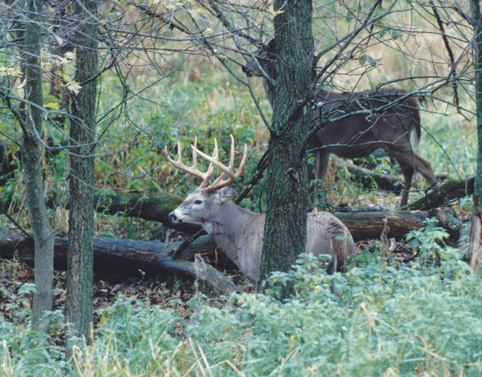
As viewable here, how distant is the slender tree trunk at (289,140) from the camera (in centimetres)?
534

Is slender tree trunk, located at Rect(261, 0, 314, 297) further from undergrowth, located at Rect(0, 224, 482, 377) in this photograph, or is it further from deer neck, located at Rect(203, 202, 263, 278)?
deer neck, located at Rect(203, 202, 263, 278)

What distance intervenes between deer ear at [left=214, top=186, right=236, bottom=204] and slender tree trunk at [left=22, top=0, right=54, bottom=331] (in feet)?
8.98

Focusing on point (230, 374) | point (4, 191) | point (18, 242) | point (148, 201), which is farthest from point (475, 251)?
point (4, 191)

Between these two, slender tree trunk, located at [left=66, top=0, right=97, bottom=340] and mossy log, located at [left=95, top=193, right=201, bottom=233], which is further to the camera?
mossy log, located at [left=95, top=193, right=201, bottom=233]

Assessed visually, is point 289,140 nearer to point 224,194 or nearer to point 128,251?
point 224,194

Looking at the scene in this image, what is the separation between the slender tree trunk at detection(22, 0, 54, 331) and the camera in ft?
16.6

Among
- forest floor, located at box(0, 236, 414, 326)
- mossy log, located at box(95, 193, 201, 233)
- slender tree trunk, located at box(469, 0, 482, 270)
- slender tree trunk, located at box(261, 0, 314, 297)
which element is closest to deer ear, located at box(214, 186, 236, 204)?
mossy log, located at box(95, 193, 201, 233)

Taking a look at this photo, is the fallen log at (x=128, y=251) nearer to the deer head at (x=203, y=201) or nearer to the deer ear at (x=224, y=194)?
the deer head at (x=203, y=201)

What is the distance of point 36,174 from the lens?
5375 millimetres

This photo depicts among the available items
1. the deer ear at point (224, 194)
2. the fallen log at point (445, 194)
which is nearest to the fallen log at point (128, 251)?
the deer ear at point (224, 194)

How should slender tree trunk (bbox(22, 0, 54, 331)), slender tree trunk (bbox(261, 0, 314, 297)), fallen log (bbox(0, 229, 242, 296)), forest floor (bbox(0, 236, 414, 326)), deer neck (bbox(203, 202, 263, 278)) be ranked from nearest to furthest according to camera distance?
slender tree trunk (bbox(22, 0, 54, 331)), slender tree trunk (bbox(261, 0, 314, 297)), deer neck (bbox(203, 202, 263, 278)), forest floor (bbox(0, 236, 414, 326)), fallen log (bbox(0, 229, 242, 296))

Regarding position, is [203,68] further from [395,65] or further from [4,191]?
[4,191]

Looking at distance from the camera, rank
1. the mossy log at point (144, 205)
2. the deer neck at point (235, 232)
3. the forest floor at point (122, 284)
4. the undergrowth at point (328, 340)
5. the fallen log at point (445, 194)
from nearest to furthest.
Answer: the undergrowth at point (328, 340), the fallen log at point (445, 194), the deer neck at point (235, 232), the forest floor at point (122, 284), the mossy log at point (144, 205)

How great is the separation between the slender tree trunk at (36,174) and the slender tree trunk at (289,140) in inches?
70.4
